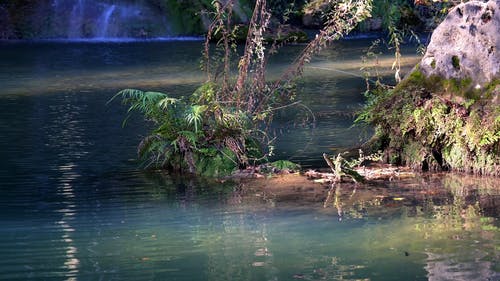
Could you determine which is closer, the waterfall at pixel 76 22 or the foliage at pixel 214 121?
the foliage at pixel 214 121

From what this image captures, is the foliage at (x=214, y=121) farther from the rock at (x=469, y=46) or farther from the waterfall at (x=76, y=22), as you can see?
the waterfall at (x=76, y=22)

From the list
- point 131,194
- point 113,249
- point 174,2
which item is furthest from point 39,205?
point 174,2

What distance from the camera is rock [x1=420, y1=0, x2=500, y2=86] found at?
1112cm

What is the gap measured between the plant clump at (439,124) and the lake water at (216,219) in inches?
13.4

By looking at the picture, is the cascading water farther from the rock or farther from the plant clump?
the rock

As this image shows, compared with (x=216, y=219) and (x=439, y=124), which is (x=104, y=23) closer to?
(x=439, y=124)

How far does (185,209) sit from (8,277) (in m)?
2.64

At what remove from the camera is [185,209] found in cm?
957

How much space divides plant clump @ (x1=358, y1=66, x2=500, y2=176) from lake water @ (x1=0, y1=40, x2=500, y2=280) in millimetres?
339

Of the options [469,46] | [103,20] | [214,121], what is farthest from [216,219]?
[103,20]

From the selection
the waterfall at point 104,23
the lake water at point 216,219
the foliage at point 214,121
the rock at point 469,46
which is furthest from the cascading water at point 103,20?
the rock at point 469,46

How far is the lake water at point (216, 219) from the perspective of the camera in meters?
7.45

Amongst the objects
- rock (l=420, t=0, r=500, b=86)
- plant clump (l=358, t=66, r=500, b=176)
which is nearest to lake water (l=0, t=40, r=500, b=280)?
plant clump (l=358, t=66, r=500, b=176)

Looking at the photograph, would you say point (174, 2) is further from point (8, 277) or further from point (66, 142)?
point (8, 277)
